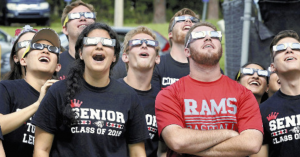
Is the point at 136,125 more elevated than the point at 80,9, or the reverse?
the point at 80,9

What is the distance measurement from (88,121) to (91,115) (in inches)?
2.2

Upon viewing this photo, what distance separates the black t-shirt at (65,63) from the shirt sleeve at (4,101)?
870 millimetres

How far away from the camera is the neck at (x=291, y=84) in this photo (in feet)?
15.0

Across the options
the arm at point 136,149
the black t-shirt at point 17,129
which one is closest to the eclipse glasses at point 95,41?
the black t-shirt at point 17,129

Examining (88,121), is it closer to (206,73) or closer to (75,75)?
(75,75)

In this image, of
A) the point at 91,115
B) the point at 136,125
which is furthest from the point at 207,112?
the point at 91,115

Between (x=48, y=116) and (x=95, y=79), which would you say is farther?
(x=95, y=79)

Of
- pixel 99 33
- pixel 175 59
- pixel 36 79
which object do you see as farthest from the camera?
pixel 175 59

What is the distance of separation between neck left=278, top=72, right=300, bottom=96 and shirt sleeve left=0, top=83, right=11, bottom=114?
8.51 feet

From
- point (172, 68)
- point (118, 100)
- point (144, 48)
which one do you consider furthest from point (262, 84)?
point (118, 100)

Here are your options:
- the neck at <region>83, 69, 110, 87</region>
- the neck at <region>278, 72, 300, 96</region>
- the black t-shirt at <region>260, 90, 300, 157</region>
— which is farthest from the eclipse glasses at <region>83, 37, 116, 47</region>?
the neck at <region>278, 72, 300, 96</region>

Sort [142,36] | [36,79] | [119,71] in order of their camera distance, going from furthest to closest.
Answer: [119,71] < [142,36] < [36,79]

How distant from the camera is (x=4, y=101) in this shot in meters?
4.24

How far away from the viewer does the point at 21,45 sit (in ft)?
16.3
